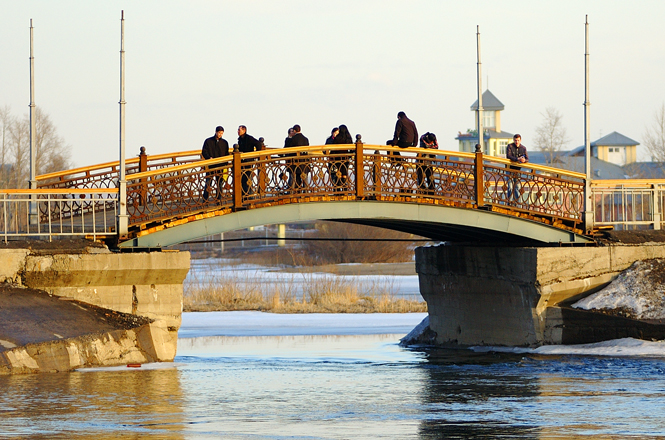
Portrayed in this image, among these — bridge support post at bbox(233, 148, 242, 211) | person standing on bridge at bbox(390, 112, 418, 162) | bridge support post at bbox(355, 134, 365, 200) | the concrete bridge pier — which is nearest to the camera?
bridge support post at bbox(233, 148, 242, 211)


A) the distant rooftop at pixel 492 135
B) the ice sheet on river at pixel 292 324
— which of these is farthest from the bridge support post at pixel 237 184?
the distant rooftop at pixel 492 135

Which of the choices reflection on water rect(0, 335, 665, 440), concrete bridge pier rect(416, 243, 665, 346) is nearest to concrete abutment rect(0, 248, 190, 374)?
reflection on water rect(0, 335, 665, 440)

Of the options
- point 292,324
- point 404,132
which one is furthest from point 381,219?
point 292,324

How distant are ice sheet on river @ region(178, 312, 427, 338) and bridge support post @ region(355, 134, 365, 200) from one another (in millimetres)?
6469

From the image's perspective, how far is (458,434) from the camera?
36.4ft

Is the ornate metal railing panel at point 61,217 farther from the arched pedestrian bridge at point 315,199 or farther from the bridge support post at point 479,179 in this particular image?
the bridge support post at point 479,179

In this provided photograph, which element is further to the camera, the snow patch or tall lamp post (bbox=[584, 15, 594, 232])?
tall lamp post (bbox=[584, 15, 594, 232])

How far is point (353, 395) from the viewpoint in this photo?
14.5 meters

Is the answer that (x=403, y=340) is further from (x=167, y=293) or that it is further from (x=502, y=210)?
(x=167, y=293)

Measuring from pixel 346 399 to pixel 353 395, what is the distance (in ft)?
1.40

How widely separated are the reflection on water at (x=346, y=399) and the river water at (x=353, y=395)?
2cm

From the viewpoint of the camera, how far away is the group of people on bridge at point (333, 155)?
19859 millimetres

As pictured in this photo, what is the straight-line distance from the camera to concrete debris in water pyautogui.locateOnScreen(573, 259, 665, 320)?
20.2m

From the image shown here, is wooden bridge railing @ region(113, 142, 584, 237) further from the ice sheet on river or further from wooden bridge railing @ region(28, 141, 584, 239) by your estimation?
the ice sheet on river
